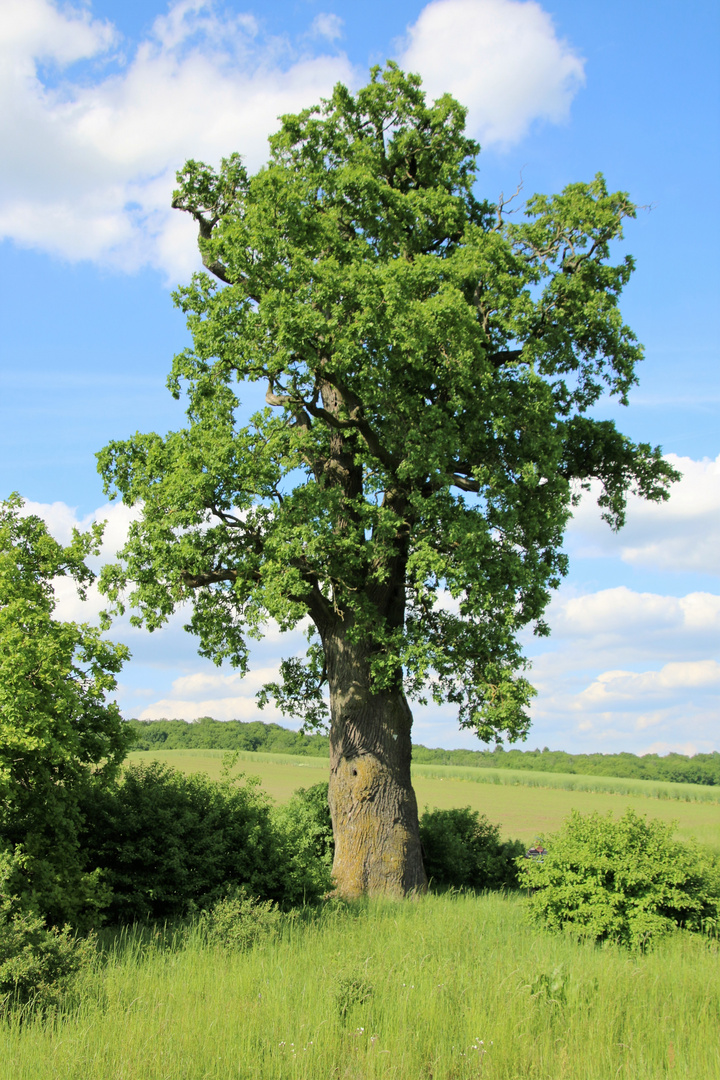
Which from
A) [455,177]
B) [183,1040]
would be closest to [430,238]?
[455,177]

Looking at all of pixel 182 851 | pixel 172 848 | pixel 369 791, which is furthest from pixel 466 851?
pixel 172 848

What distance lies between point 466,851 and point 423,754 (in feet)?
241

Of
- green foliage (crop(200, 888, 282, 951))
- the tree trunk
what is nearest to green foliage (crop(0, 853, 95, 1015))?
green foliage (crop(200, 888, 282, 951))

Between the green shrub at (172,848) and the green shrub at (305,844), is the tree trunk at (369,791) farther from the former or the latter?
the green shrub at (172,848)

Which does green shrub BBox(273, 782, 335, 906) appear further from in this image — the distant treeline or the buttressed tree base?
the distant treeline

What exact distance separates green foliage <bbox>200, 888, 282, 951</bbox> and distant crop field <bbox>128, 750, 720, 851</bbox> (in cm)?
1088

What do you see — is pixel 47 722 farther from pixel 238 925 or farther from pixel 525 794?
pixel 525 794

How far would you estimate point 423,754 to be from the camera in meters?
90.0

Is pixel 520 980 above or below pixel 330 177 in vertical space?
below

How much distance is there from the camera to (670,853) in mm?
11406

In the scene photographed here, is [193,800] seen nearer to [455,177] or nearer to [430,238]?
[430,238]

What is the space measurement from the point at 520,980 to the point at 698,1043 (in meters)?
1.89

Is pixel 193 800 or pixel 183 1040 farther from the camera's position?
pixel 193 800

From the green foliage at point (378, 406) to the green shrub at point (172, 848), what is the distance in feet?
10.2
